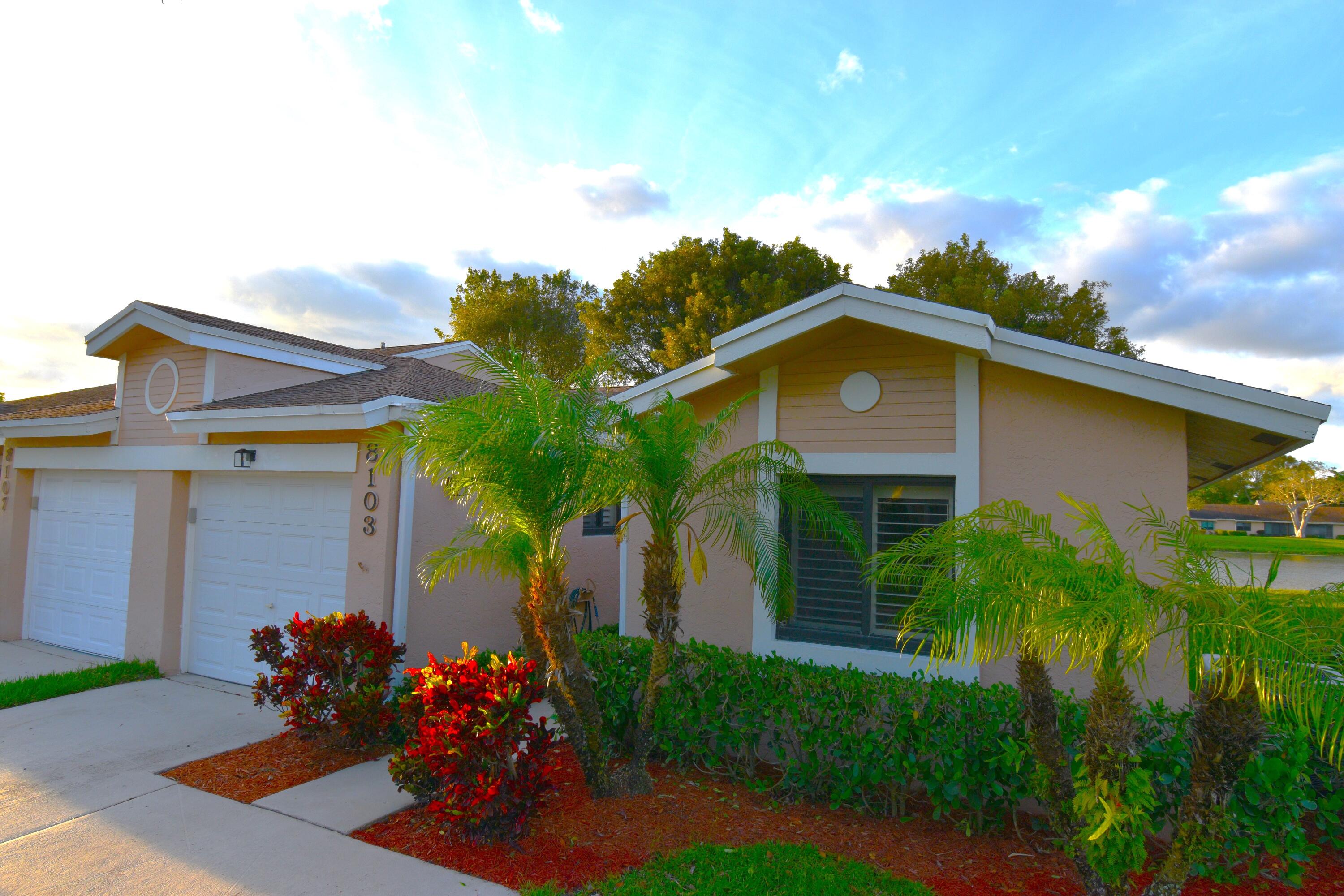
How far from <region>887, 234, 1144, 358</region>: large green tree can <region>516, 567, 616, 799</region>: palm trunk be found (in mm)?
16999

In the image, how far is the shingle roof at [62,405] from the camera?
10.4 m

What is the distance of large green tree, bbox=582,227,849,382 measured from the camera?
21.9 m

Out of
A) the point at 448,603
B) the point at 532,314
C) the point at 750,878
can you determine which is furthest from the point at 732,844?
the point at 532,314

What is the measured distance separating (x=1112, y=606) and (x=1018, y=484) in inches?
122

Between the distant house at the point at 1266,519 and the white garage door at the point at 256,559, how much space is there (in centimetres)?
7416

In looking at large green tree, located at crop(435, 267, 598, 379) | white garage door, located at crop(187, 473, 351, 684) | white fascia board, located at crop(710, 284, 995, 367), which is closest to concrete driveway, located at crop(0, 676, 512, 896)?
white garage door, located at crop(187, 473, 351, 684)

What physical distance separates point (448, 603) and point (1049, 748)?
6218 mm

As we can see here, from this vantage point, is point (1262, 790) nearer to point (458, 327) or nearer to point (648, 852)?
point (648, 852)

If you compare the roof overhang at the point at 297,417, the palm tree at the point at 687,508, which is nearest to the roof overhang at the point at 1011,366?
the palm tree at the point at 687,508

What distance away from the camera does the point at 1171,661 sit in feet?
16.3

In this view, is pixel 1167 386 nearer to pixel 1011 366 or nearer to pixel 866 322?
pixel 1011 366

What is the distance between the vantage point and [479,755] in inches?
172

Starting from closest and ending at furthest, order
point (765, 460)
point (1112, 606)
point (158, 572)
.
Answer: point (1112, 606) → point (765, 460) → point (158, 572)

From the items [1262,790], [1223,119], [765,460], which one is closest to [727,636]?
[765,460]
